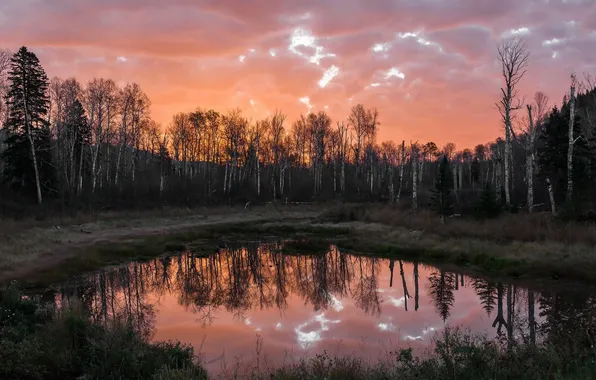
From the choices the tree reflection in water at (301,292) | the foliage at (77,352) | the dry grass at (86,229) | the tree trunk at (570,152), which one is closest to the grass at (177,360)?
the foliage at (77,352)

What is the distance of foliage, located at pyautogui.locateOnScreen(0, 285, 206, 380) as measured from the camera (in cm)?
684

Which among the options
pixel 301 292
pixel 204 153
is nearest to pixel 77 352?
pixel 301 292

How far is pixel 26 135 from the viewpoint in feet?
115

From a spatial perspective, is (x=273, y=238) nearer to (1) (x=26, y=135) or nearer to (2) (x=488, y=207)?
(2) (x=488, y=207)

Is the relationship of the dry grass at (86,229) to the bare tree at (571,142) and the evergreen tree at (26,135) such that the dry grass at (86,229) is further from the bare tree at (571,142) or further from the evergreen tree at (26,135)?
the bare tree at (571,142)

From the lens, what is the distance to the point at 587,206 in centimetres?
2036

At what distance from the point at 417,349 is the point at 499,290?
727cm

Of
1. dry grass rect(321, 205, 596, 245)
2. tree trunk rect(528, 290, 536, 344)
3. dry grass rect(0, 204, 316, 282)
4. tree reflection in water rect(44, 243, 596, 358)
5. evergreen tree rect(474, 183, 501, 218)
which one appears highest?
evergreen tree rect(474, 183, 501, 218)

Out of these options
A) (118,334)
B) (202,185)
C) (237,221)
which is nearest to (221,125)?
(202,185)

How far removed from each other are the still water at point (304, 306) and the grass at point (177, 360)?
63.4 inches

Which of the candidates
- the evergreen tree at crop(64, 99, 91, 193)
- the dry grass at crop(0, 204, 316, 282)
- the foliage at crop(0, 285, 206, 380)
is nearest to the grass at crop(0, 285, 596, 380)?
the foliage at crop(0, 285, 206, 380)

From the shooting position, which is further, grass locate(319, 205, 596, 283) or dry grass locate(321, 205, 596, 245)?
dry grass locate(321, 205, 596, 245)

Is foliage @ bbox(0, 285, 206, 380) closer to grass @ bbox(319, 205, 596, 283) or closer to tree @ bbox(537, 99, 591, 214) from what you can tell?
grass @ bbox(319, 205, 596, 283)

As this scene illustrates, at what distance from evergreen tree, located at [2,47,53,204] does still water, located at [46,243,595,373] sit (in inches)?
831
